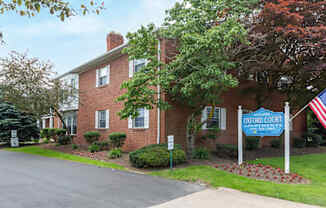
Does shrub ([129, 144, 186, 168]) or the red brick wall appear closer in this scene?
shrub ([129, 144, 186, 168])

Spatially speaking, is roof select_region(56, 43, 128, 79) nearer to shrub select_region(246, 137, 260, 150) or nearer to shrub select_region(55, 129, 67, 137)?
shrub select_region(55, 129, 67, 137)

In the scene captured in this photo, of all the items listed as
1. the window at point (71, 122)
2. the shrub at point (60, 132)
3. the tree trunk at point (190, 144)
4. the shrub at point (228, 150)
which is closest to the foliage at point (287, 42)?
the shrub at point (228, 150)

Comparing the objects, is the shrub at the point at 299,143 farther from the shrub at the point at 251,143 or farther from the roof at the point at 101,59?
the roof at the point at 101,59

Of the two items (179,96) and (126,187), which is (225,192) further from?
(179,96)

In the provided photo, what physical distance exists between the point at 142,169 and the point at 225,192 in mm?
4301

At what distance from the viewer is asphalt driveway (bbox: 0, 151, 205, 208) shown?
21.2 ft

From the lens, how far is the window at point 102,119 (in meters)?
17.8

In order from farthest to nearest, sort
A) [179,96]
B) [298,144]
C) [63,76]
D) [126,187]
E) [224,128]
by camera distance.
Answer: [63,76], [298,144], [224,128], [179,96], [126,187]

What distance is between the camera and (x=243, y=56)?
13.4 metres

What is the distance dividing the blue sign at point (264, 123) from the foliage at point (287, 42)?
8.51ft

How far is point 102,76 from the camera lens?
1856 cm

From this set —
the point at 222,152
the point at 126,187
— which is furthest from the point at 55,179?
the point at 222,152

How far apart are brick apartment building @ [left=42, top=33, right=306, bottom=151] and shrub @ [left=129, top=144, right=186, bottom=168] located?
2357mm

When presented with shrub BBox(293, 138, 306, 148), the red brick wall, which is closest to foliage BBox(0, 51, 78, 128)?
the red brick wall
